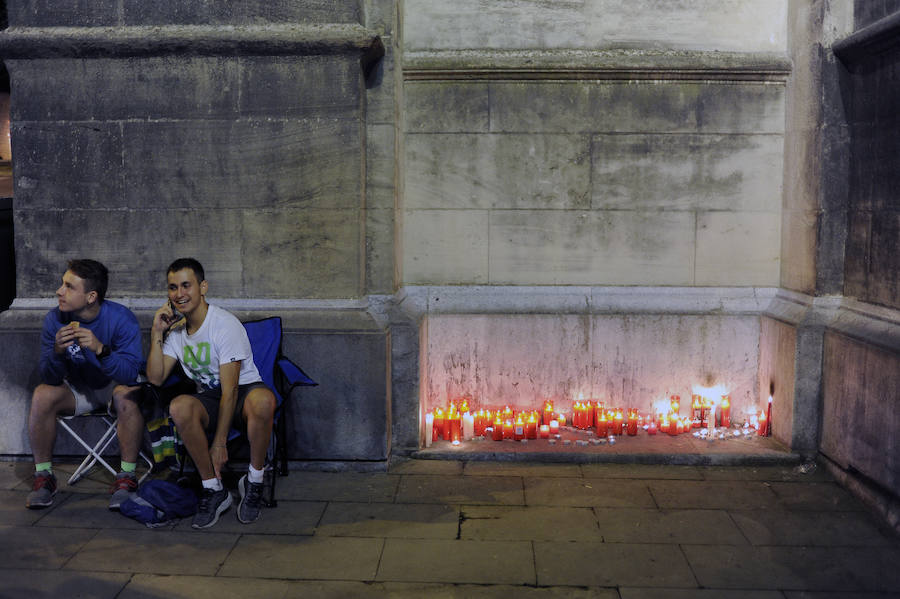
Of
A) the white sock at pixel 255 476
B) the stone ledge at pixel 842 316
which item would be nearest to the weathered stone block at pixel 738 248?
the stone ledge at pixel 842 316

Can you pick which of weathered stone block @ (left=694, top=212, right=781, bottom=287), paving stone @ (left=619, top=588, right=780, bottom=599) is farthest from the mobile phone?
weathered stone block @ (left=694, top=212, right=781, bottom=287)

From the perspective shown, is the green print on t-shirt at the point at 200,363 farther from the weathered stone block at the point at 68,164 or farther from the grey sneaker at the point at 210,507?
the weathered stone block at the point at 68,164

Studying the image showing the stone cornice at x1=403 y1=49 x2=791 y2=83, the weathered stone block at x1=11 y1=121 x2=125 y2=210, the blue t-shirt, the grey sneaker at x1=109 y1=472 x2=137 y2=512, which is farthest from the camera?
the stone cornice at x1=403 y1=49 x2=791 y2=83

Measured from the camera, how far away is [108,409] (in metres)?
6.07

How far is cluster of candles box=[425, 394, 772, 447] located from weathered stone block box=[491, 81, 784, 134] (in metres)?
2.18

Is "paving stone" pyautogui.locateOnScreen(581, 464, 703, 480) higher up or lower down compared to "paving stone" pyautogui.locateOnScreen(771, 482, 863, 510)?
higher up

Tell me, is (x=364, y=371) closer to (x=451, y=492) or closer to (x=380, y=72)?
(x=451, y=492)

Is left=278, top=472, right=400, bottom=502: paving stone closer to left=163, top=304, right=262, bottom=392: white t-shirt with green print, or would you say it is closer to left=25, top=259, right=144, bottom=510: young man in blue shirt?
left=163, top=304, right=262, bottom=392: white t-shirt with green print

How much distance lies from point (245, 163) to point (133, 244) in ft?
3.36

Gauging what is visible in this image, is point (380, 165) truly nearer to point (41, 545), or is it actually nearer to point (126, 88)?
point (126, 88)

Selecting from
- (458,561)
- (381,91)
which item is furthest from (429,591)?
(381,91)

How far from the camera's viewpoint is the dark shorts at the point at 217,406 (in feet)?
18.6

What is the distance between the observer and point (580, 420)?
23.4ft

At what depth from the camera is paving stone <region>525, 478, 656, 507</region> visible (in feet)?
19.0
